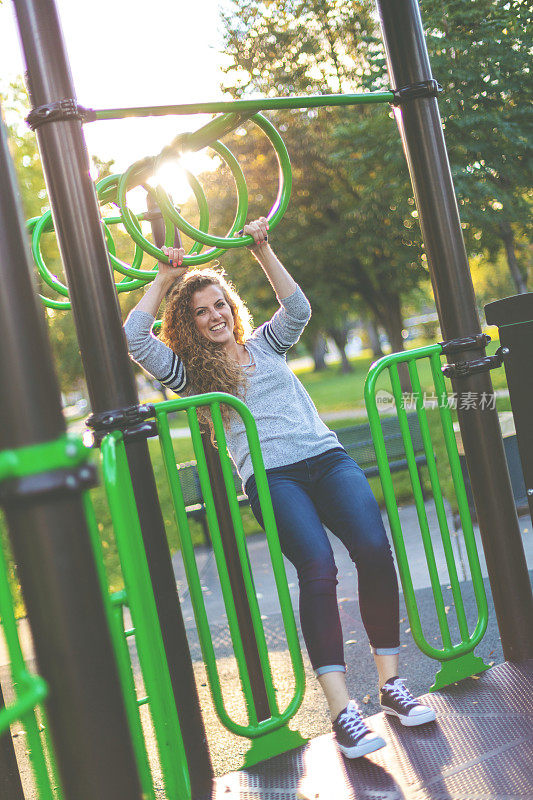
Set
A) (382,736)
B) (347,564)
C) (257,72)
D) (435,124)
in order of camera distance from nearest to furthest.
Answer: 1. (382,736)
2. (435,124)
3. (347,564)
4. (257,72)

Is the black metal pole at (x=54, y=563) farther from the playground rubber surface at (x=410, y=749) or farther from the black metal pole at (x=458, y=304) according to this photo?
the black metal pole at (x=458, y=304)

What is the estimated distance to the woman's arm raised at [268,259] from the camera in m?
2.75

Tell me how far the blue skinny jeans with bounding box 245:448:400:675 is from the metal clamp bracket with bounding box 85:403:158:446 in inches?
18.7

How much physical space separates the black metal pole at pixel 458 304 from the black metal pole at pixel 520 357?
0.10m

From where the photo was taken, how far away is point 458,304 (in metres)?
2.95

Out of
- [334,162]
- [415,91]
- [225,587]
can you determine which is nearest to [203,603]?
[225,587]

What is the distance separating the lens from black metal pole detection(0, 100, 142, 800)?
1134 millimetres

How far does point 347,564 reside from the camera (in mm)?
5703

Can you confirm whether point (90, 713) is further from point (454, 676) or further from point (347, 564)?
point (347, 564)

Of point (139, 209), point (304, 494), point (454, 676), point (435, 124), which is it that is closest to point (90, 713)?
point (304, 494)

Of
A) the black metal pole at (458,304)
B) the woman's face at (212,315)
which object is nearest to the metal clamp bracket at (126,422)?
the woman's face at (212,315)

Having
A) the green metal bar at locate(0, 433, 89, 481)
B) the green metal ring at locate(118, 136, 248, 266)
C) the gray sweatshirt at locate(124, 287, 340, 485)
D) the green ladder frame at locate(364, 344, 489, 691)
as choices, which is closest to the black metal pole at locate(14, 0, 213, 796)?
the gray sweatshirt at locate(124, 287, 340, 485)

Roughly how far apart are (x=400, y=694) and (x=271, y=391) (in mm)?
1110

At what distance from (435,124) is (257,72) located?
8937 millimetres
